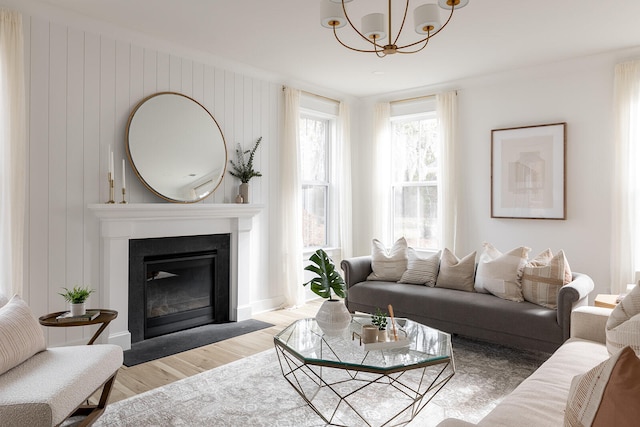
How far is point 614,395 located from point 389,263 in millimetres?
3367

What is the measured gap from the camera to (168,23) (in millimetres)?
3615

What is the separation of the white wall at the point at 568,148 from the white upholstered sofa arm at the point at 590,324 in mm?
2024

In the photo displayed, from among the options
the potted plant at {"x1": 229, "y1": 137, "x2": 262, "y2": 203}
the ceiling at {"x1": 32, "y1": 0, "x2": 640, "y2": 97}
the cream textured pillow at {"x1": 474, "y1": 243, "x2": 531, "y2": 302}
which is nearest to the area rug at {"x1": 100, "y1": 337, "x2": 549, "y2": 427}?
the cream textured pillow at {"x1": 474, "y1": 243, "x2": 531, "y2": 302}

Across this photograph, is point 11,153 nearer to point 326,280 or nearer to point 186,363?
point 186,363

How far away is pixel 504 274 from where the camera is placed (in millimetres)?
3627

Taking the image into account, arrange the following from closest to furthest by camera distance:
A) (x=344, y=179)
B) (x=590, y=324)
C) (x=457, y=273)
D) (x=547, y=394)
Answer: (x=547, y=394) < (x=590, y=324) < (x=457, y=273) < (x=344, y=179)

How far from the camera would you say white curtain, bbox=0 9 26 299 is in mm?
3057

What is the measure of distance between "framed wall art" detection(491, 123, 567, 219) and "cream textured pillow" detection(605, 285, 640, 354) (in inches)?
100

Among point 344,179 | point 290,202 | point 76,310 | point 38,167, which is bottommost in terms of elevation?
point 76,310

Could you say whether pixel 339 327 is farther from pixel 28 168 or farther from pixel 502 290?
pixel 28 168

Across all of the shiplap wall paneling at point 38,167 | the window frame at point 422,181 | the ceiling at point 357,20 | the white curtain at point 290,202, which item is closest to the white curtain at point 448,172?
the window frame at point 422,181

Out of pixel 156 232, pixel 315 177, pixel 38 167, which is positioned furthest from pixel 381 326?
pixel 315 177

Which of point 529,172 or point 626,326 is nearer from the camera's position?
point 626,326

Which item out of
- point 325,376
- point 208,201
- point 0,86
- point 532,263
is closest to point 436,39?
point 532,263
